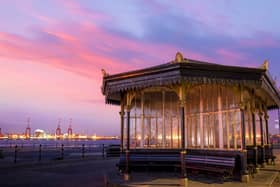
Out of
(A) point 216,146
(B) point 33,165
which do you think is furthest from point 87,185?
(B) point 33,165

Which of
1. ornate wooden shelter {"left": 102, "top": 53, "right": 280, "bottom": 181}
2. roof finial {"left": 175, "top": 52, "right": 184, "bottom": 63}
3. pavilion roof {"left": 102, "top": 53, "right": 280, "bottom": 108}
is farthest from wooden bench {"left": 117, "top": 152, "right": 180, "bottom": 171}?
roof finial {"left": 175, "top": 52, "right": 184, "bottom": 63}

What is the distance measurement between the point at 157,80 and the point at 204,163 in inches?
157

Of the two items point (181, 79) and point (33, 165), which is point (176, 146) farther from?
point (33, 165)

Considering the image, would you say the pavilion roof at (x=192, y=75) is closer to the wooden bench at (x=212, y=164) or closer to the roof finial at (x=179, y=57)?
the roof finial at (x=179, y=57)

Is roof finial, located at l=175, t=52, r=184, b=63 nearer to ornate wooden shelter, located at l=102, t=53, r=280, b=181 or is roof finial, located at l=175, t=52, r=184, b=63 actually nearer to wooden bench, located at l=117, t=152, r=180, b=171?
ornate wooden shelter, located at l=102, t=53, r=280, b=181

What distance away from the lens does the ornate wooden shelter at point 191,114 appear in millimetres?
10672

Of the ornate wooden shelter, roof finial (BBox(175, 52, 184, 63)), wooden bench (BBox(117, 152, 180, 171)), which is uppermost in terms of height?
roof finial (BBox(175, 52, 184, 63))

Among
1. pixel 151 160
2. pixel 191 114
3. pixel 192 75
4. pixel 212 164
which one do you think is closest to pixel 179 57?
pixel 192 75

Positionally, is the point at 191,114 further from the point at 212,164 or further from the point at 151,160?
the point at 212,164

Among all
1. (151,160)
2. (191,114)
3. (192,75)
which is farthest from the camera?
(191,114)

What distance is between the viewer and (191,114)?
46.9ft

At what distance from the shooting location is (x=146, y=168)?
44.0ft

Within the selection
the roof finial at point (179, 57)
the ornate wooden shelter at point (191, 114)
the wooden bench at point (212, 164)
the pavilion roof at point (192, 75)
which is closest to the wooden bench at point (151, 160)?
the ornate wooden shelter at point (191, 114)

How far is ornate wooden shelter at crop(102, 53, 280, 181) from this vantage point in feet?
35.0
